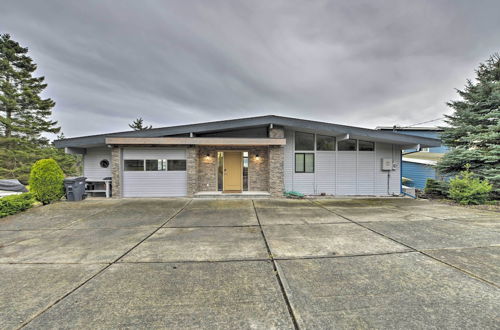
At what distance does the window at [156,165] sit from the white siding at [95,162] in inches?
96.7

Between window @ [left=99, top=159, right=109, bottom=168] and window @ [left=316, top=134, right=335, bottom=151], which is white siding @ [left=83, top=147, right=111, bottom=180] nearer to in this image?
window @ [left=99, top=159, right=109, bottom=168]

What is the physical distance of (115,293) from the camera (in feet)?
6.50

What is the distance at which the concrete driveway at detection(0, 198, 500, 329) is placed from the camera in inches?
64.6

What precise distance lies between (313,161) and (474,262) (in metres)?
6.29

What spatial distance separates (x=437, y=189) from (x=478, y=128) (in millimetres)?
3089

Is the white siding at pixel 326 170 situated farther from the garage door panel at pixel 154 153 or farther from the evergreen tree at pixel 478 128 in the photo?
the garage door panel at pixel 154 153

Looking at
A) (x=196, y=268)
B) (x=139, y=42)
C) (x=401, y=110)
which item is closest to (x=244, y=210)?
(x=196, y=268)

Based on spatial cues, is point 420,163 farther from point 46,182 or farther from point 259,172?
point 46,182

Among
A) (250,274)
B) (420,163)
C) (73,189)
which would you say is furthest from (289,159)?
(420,163)

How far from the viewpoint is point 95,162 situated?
8805 millimetres

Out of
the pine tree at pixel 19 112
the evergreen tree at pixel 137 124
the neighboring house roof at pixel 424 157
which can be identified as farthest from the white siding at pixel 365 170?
the evergreen tree at pixel 137 124

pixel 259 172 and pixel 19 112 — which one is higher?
pixel 19 112

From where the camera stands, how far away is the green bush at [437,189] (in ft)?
26.5

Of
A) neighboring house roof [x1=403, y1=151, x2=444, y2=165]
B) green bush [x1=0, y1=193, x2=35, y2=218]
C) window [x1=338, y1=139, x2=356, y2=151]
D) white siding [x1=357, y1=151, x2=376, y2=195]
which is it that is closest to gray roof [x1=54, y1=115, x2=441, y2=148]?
window [x1=338, y1=139, x2=356, y2=151]
